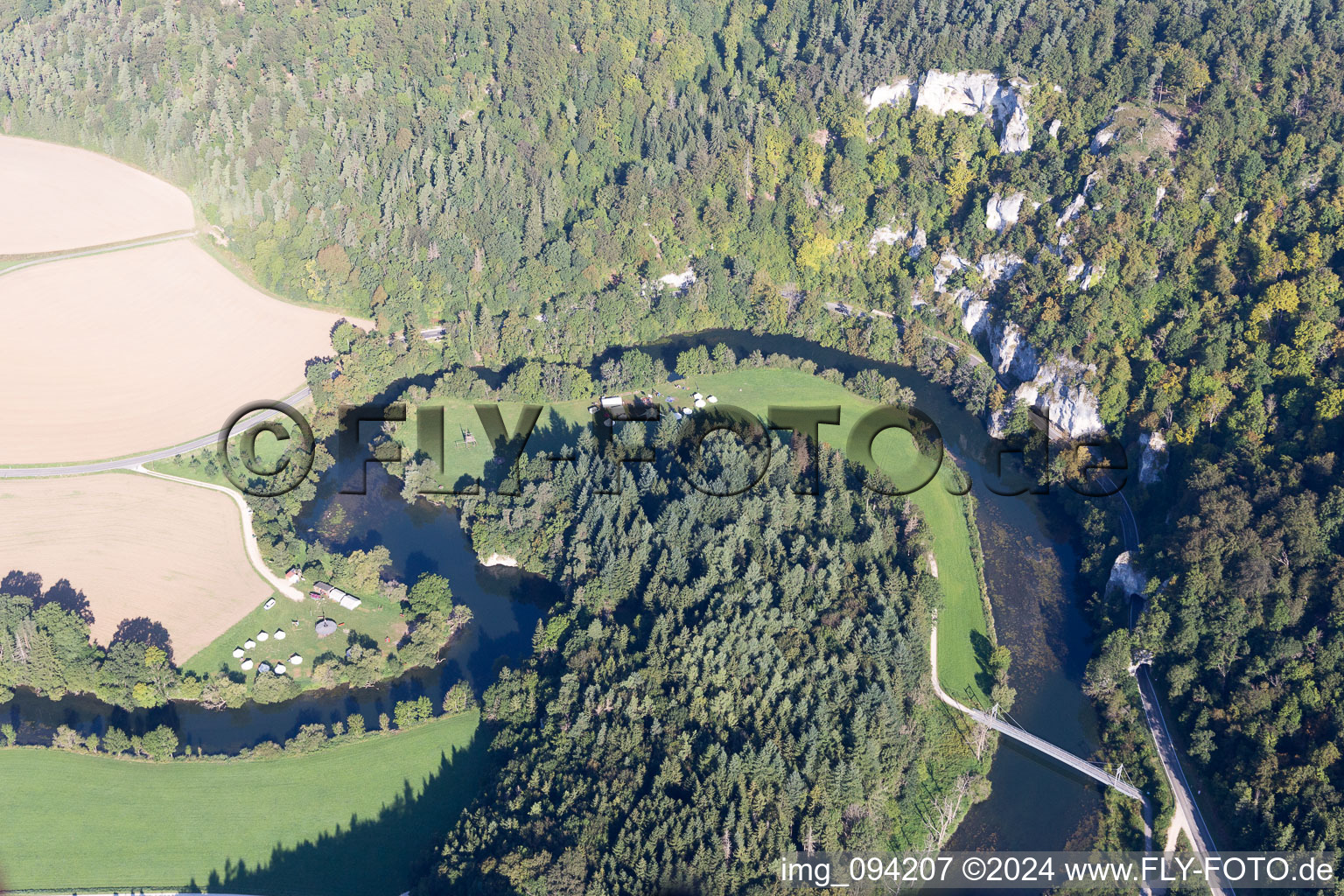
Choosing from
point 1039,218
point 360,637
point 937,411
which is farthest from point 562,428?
point 1039,218

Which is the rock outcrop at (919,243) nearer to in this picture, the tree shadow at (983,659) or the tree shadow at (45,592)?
the tree shadow at (983,659)

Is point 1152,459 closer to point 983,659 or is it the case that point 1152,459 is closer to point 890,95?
point 983,659

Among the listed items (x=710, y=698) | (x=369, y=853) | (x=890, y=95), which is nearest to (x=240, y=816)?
(x=369, y=853)

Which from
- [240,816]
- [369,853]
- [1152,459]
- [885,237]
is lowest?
[369,853]

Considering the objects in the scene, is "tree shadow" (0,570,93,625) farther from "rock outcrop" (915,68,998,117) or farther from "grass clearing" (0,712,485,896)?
"rock outcrop" (915,68,998,117)

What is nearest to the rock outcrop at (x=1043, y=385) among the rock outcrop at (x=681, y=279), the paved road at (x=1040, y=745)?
the paved road at (x=1040, y=745)

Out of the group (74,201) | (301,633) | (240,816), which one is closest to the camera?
(240,816)

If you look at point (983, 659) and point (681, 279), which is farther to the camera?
point (681, 279)
